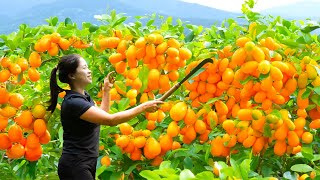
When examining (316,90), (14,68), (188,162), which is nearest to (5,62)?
(14,68)

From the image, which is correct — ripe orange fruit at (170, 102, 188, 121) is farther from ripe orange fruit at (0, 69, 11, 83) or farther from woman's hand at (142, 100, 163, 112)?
ripe orange fruit at (0, 69, 11, 83)

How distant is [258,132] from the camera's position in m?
2.52

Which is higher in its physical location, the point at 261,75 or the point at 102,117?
the point at 261,75

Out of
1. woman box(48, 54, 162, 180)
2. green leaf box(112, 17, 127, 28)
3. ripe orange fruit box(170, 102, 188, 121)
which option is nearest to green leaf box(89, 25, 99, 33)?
green leaf box(112, 17, 127, 28)

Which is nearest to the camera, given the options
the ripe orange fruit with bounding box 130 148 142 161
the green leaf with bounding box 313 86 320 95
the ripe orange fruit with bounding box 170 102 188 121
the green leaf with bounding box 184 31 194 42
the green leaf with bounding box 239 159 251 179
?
the green leaf with bounding box 239 159 251 179

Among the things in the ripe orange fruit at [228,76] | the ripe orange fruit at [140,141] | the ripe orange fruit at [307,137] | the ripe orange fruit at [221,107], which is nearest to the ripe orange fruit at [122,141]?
the ripe orange fruit at [140,141]

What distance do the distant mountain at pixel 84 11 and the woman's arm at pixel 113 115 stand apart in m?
85.7

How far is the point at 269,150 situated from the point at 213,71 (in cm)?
48

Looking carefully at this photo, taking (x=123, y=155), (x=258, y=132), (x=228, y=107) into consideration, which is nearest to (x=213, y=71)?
(x=228, y=107)

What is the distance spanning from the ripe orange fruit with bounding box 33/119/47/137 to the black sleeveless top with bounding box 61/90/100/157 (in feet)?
0.34

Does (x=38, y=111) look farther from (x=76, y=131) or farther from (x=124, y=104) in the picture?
(x=124, y=104)

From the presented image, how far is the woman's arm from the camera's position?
2.49 metres

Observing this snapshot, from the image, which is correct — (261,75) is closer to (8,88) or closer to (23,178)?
(8,88)

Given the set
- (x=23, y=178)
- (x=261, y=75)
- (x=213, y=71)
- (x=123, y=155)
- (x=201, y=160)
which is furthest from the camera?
(x=23, y=178)
